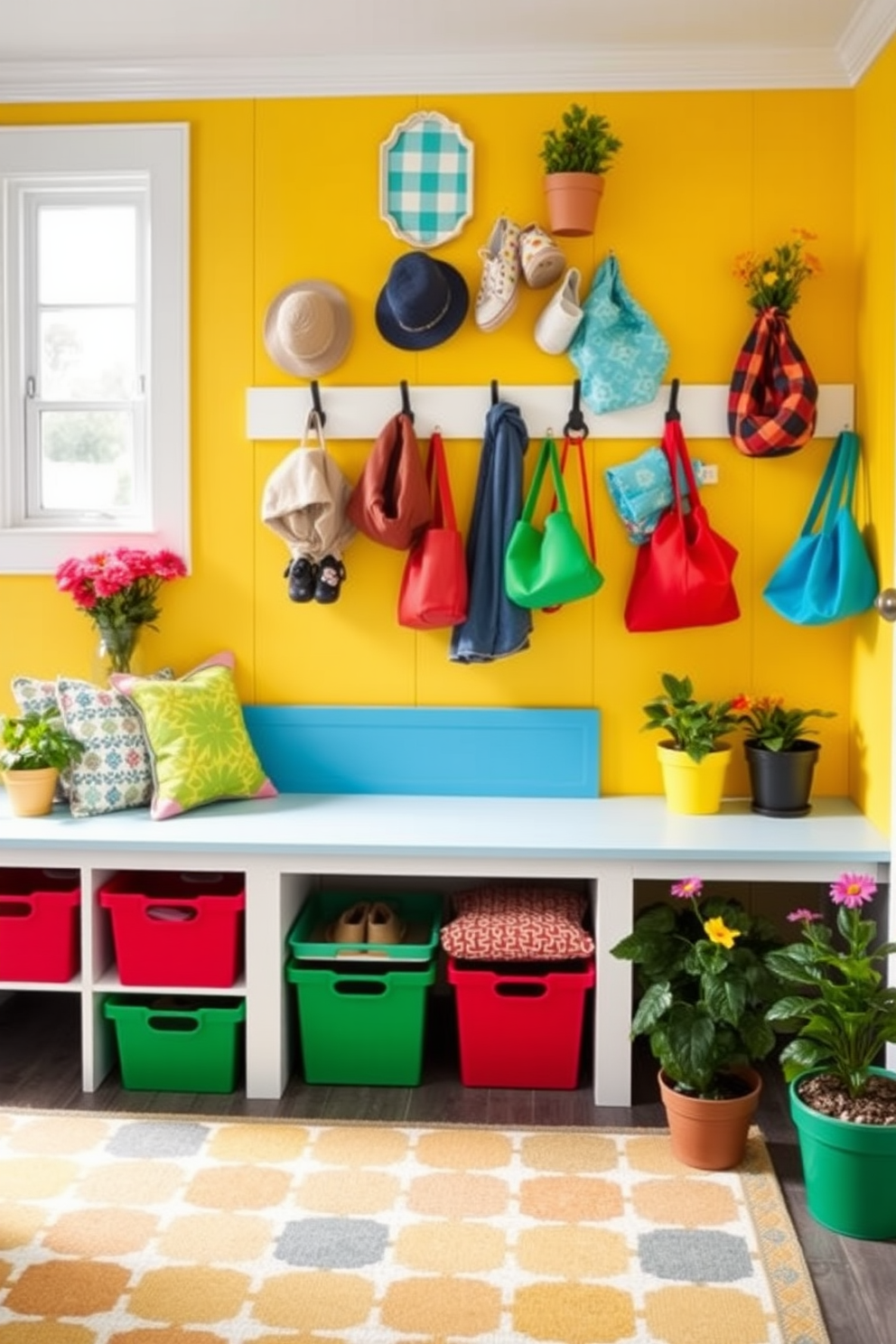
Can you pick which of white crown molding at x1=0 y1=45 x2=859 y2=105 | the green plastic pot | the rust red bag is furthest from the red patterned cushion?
white crown molding at x1=0 y1=45 x2=859 y2=105

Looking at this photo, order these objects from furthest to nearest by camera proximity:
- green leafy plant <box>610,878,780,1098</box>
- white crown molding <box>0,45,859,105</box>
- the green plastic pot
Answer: white crown molding <box>0,45,859,105</box>, green leafy plant <box>610,878,780,1098</box>, the green plastic pot

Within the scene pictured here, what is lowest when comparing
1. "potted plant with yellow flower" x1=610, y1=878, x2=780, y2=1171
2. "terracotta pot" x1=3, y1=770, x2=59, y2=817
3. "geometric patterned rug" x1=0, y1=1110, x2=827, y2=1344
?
"geometric patterned rug" x1=0, y1=1110, x2=827, y2=1344

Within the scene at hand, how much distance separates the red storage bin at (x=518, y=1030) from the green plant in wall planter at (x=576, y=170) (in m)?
1.85

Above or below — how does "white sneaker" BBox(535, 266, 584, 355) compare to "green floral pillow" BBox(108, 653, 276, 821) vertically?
above

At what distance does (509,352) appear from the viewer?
3797 millimetres

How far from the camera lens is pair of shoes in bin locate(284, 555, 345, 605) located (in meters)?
3.72

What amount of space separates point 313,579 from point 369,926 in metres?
0.92

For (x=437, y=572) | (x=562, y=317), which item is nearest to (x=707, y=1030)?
(x=437, y=572)

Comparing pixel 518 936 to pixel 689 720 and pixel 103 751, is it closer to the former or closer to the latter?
pixel 689 720

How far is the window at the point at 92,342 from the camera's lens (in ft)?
12.6

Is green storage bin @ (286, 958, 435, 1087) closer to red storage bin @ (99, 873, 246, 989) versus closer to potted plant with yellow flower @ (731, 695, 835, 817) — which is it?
red storage bin @ (99, 873, 246, 989)

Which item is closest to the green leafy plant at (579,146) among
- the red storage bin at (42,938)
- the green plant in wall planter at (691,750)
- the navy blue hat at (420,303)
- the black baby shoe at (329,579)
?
the navy blue hat at (420,303)

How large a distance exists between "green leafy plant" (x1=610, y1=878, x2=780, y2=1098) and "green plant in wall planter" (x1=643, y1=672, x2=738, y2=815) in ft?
1.94

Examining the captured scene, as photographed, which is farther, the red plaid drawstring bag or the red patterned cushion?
the red plaid drawstring bag
